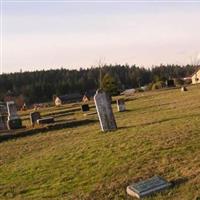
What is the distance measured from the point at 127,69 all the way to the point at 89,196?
170132 mm

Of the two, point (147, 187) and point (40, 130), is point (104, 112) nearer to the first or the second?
point (40, 130)

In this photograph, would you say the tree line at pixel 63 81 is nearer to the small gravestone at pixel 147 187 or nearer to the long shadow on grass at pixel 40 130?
the long shadow on grass at pixel 40 130

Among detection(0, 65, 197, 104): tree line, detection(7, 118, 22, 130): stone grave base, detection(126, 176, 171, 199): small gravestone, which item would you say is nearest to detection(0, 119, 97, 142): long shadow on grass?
detection(7, 118, 22, 130): stone grave base

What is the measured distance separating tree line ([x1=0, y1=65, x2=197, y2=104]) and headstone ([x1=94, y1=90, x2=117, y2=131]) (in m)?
111

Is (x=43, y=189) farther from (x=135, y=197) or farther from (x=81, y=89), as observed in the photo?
(x=81, y=89)

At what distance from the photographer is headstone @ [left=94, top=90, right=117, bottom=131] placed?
68.3ft

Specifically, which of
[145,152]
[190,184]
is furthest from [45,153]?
[190,184]

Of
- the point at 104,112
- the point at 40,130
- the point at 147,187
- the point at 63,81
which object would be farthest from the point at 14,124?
the point at 63,81

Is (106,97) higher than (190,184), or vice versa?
(106,97)

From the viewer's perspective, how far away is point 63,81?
150625mm

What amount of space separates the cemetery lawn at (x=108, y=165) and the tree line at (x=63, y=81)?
113917 millimetres

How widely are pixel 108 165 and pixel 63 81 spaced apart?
137795 mm

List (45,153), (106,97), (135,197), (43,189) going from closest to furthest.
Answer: (135,197)
(43,189)
(45,153)
(106,97)

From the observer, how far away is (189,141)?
1431cm
